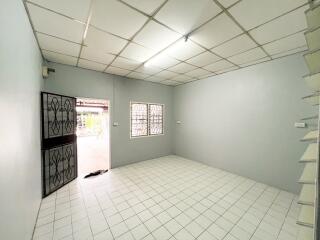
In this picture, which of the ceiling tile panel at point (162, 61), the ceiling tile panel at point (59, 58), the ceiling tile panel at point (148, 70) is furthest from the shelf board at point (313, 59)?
the ceiling tile panel at point (59, 58)

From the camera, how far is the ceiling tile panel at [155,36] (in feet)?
6.73

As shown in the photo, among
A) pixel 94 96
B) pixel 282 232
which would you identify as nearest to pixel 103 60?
pixel 94 96

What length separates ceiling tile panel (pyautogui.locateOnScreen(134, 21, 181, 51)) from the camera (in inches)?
80.8

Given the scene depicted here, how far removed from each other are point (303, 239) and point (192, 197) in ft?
6.30

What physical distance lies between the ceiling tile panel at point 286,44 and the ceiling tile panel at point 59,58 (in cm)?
395

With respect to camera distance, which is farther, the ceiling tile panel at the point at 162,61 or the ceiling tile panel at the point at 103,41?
the ceiling tile panel at the point at 162,61

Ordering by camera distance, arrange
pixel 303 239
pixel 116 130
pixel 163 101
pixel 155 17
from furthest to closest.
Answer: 1. pixel 163 101
2. pixel 116 130
3. pixel 155 17
4. pixel 303 239

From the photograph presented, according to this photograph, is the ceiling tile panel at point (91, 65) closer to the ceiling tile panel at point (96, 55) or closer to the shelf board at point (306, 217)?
the ceiling tile panel at point (96, 55)

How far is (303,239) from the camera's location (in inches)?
43.3

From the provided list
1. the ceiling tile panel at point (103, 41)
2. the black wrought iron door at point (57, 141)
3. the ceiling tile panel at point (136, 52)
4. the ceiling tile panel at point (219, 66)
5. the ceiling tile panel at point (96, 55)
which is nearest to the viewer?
the ceiling tile panel at point (103, 41)

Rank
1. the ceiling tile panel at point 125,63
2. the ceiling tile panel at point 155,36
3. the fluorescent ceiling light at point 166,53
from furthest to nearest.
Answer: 1. the ceiling tile panel at point 125,63
2. the fluorescent ceiling light at point 166,53
3. the ceiling tile panel at point 155,36

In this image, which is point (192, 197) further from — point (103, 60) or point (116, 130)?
point (103, 60)

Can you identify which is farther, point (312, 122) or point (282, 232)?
point (312, 122)

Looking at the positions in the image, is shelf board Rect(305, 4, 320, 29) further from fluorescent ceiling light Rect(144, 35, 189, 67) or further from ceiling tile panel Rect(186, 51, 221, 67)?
ceiling tile panel Rect(186, 51, 221, 67)
